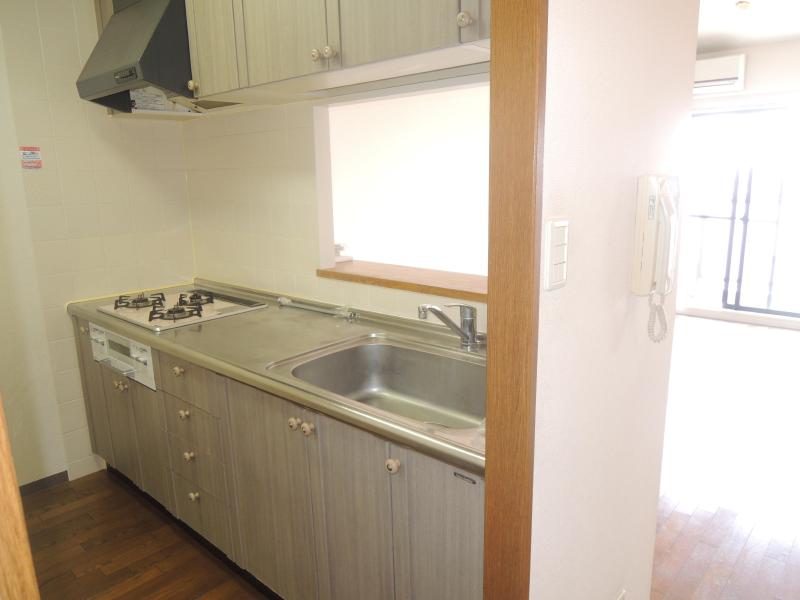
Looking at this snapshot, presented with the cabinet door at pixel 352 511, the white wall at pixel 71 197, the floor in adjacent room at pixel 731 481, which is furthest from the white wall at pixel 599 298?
the white wall at pixel 71 197

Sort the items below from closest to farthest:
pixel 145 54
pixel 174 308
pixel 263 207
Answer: pixel 145 54 → pixel 174 308 → pixel 263 207

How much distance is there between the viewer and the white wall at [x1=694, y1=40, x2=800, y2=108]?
5.12 meters

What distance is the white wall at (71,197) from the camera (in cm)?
256

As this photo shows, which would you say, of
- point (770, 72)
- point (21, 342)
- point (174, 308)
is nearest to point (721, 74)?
point (770, 72)

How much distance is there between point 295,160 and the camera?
98.3 inches

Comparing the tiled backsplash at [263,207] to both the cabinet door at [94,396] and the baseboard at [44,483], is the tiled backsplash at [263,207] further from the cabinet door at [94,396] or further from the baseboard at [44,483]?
the baseboard at [44,483]

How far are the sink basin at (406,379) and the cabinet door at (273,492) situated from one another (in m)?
0.19

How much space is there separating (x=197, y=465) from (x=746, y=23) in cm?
524

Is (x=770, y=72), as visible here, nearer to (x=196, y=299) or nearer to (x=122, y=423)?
(x=196, y=299)

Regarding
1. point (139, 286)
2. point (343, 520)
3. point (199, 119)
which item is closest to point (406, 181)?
point (199, 119)

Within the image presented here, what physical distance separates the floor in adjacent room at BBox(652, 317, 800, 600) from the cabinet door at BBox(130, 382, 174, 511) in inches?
80.2

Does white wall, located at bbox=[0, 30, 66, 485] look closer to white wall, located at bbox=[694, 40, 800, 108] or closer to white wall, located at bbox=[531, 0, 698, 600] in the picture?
white wall, located at bbox=[531, 0, 698, 600]

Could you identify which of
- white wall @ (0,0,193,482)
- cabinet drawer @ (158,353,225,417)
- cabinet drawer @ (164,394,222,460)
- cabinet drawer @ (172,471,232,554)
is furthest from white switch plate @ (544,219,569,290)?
white wall @ (0,0,193,482)

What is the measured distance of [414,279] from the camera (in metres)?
2.23
